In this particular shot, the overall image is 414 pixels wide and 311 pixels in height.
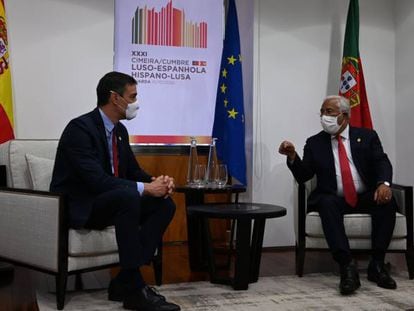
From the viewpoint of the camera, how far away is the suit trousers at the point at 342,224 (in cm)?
292

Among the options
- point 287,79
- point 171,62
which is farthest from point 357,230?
point 171,62

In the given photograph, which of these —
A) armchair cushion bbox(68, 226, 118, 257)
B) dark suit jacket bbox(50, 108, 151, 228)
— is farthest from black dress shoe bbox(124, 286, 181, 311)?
dark suit jacket bbox(50, 108, 151, 228)

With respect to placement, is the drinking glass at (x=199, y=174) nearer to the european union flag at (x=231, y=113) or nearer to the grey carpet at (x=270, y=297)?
the european union flag at (x=231, y=113)

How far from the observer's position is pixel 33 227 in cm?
256

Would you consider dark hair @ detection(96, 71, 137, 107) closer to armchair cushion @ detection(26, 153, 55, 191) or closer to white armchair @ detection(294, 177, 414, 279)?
armchair cushion @ detection(26, 153, 55, 191)

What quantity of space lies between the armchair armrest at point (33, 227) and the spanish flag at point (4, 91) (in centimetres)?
83

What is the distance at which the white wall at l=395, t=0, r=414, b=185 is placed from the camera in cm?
428

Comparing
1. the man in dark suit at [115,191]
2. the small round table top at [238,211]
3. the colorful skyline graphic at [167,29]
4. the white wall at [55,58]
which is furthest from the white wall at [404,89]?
the man in dark suit at [115,191]

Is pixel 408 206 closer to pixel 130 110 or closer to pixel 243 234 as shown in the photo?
pixel 243 234

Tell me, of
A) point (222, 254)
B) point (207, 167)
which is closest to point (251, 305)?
point (207, 167)

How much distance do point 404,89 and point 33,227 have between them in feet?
10.3

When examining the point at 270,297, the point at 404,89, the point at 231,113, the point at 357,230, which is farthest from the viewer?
the point at 404,89

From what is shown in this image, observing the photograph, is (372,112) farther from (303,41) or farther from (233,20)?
(233,20)

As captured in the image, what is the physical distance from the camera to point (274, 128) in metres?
4.23
